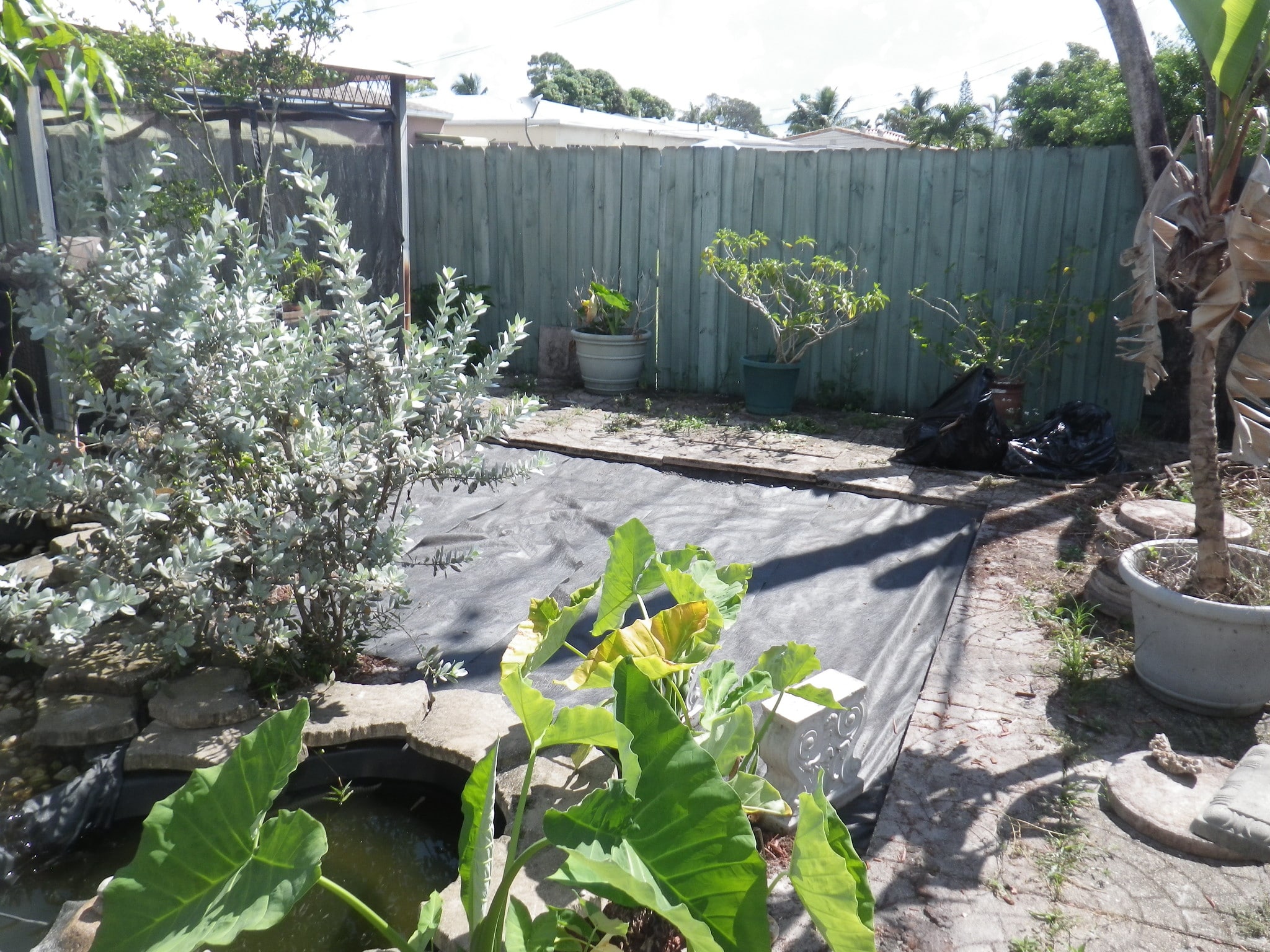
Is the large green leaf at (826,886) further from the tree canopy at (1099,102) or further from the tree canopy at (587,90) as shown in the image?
the tree canopy at (587,90)

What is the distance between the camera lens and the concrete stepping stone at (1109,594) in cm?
364

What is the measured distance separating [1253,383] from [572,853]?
8.66 feet

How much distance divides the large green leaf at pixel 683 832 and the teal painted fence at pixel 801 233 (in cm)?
552

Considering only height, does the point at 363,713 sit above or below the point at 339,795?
above

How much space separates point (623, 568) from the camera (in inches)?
87.6

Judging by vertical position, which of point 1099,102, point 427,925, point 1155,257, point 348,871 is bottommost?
point 348,871

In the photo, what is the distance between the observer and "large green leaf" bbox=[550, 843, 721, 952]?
4.08ft

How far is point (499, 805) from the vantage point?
2.41 meters

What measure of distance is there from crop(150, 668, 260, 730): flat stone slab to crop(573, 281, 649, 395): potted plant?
15.8ft

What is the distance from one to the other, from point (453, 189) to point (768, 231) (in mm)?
2770

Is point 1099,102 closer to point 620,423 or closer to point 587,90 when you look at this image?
point 620,423

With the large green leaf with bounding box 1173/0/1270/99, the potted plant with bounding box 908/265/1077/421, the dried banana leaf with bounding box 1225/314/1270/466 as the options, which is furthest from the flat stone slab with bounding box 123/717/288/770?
the potted plant with bounding box 908/265/1077/421

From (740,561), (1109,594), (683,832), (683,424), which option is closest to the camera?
(683,832)

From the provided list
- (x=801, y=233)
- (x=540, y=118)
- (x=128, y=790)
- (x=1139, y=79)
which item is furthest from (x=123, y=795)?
(x=540, y=118)
